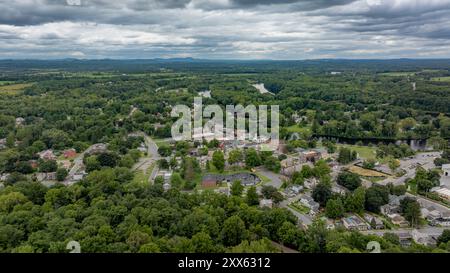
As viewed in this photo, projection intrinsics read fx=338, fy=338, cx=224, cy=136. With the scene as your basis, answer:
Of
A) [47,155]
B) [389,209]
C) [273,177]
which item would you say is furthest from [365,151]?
[47,155]

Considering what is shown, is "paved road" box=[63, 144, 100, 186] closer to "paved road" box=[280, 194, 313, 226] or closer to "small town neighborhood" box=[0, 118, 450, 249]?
"small town neighborhood" box=[0, 118, 450, 249]

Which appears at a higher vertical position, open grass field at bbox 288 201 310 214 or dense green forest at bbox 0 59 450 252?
dense green forest at bbox 0 59 450 252

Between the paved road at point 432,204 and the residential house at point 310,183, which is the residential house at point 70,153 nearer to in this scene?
the residential house at point 310,183

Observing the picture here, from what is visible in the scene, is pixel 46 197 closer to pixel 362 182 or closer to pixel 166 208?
pixel 166 208

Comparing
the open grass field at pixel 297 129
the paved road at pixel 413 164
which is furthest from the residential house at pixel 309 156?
the open grass field at pixel 297 129

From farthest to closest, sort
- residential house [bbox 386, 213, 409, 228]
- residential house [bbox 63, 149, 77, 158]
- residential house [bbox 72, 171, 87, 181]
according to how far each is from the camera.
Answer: residential house [bbox 63, 149, 77, 158]
residential house [bbox 72, 171, 87, 181]
residential house [bbox 386, 213, 409, 228]

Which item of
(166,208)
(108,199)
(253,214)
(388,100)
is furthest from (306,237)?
(388,100)

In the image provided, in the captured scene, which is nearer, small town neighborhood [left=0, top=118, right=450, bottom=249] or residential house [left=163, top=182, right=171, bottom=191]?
small town neighborhood [left=0, top=118, right=450, bottom=249]

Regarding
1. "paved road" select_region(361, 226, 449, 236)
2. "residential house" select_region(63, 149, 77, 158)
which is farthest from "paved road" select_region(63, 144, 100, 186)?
"paved road" select_region(361, 226, 449, 236)
